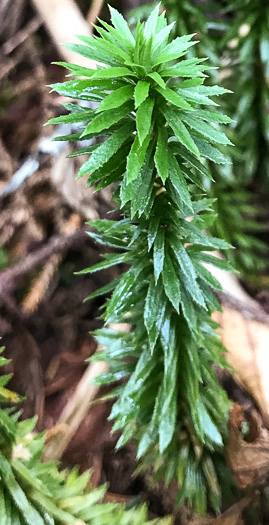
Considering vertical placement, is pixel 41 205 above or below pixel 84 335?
above

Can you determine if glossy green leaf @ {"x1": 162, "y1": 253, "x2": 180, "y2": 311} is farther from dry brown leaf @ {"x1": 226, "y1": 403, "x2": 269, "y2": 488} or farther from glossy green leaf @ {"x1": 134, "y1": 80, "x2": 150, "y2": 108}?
Result: dry brown leaf @ {"x1": 226, "y1": 403, "x2": 269, "y2": 488}

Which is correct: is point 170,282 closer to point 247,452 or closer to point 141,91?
point 141,91

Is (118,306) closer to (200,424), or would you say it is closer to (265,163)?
(200,424)

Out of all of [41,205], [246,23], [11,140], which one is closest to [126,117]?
[246,23]

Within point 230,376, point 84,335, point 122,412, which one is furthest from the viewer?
point 84,335

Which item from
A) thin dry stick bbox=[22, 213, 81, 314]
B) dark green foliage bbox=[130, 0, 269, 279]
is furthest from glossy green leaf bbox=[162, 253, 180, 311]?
thin dry stick bbox=[22, 213, 81, 314]

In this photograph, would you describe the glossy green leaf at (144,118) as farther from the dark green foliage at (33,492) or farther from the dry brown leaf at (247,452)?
the dry brown leaf at (247,452)
